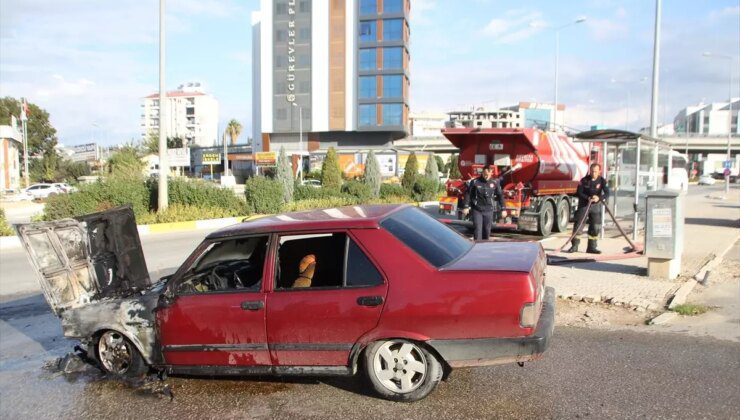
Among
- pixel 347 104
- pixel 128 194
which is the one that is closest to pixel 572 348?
pixel 128 194

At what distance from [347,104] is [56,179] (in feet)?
130

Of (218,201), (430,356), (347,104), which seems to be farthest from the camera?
(347,104)

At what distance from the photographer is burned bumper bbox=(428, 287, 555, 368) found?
3.98m

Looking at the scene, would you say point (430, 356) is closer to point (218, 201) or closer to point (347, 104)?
point (218, 201)

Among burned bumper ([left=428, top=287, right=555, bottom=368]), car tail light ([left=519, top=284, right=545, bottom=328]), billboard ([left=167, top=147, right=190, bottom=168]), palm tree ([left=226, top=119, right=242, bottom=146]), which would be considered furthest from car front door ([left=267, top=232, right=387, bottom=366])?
palm tree ([left=226, top=119, right=242, bottom=146])

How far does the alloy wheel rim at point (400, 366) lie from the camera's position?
4160 mm

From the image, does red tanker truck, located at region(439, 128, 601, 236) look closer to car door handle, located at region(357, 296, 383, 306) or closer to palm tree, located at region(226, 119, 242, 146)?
car door handle, located at region(357, 296, 383, 306)

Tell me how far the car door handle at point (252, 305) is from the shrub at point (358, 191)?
25.5 meters

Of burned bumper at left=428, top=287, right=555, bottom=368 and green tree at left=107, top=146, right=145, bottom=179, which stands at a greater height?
green tree at left=107, top=146, right=145, bottom=179

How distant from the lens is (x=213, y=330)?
4.51m

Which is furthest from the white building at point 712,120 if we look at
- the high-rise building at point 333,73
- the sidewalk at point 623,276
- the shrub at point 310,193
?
the sidewalk at point 623,276

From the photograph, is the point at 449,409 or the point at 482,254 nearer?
the point at 449,409

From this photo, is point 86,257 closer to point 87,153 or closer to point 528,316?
point 528,316

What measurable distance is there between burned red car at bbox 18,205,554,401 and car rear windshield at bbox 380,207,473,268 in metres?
0.02
